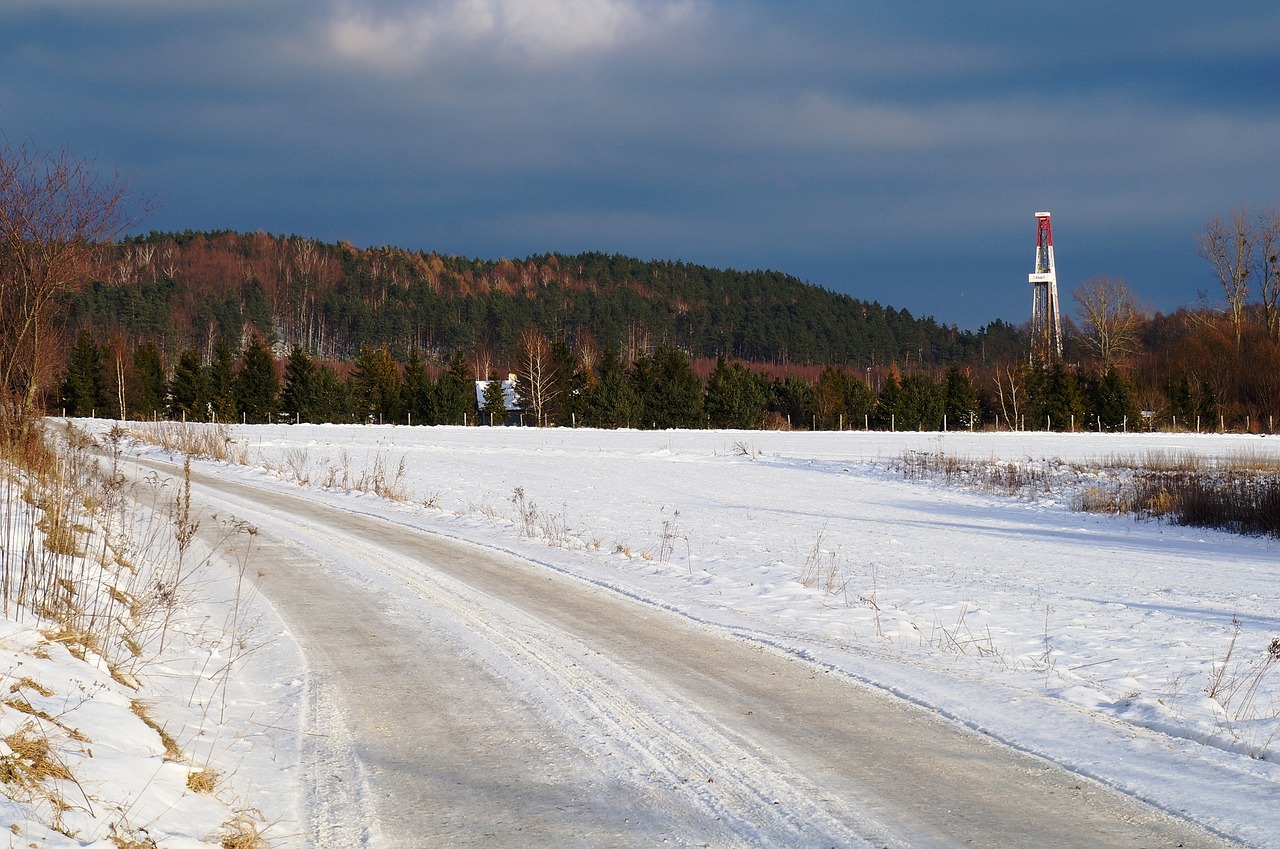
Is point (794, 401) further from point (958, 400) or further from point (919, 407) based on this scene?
point (958, 400)

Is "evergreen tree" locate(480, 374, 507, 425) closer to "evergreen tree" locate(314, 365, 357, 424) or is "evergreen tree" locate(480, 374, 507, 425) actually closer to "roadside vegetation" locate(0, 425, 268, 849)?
"evergreen tree" locate(314, 365, 357, 424)

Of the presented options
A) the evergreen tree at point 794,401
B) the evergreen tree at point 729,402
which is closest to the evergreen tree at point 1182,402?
the evergreen tree at point 794,401

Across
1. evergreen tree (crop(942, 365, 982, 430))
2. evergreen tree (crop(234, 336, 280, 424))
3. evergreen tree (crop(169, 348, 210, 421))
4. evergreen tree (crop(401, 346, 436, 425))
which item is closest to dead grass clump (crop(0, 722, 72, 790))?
evergreen tree (crop(401, 346, 436, 425))

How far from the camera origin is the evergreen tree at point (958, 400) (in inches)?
2970

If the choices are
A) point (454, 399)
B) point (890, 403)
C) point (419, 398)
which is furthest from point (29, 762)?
point (890, 403)

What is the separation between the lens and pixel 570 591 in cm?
1039

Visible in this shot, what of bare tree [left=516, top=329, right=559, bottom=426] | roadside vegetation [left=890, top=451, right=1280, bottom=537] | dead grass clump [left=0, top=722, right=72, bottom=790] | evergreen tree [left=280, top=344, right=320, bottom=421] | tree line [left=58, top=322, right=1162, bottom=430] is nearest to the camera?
dead grass clump [left=0, top=722, right=72, bottom=790]

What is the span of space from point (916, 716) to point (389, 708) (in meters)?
3.49

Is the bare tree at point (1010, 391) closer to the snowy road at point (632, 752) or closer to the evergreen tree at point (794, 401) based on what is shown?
the evergreen tree at point (794, 401)

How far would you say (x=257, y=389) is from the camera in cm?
7131

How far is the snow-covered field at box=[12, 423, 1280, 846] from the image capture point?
5539mm

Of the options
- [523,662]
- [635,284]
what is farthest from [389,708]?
[635,284]

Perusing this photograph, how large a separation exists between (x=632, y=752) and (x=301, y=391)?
70.5m

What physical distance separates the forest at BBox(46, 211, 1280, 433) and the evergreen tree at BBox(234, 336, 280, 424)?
6.2 inches
